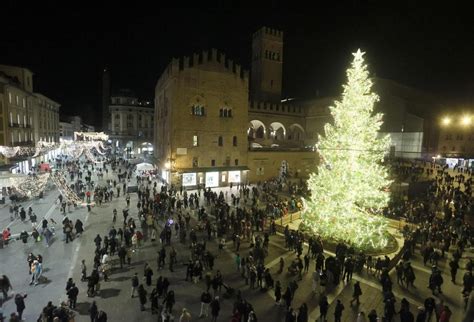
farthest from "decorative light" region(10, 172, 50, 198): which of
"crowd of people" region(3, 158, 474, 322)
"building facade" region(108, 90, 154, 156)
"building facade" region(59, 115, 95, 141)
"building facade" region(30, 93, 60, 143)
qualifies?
"building facade" region(59, 115, 95, 141)

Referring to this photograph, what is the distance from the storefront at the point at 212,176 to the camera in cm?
3188

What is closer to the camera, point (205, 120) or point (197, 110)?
point (197, 110)

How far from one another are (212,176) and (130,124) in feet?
143

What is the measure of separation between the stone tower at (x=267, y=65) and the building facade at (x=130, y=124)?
30879 millimetres

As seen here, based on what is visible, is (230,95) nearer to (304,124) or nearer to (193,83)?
(193,83)

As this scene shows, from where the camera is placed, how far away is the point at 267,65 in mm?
51188

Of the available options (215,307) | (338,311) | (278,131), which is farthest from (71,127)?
(338,311)

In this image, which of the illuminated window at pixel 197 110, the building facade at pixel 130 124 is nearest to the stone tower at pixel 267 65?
the illuminated window at pixel 197 110

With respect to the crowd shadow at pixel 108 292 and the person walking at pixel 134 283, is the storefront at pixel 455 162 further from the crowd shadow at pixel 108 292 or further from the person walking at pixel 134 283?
the crowd shadow at pixel 108 292

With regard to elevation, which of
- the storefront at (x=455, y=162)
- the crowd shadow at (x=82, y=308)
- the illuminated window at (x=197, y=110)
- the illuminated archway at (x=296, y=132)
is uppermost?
the illuminated window at (x=197, y=110)

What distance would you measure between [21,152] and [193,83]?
66.9 feet

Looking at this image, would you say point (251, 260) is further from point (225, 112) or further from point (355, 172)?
point (225, 112)

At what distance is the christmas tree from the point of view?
15828mm

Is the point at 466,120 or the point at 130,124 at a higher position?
the point at 466,120
